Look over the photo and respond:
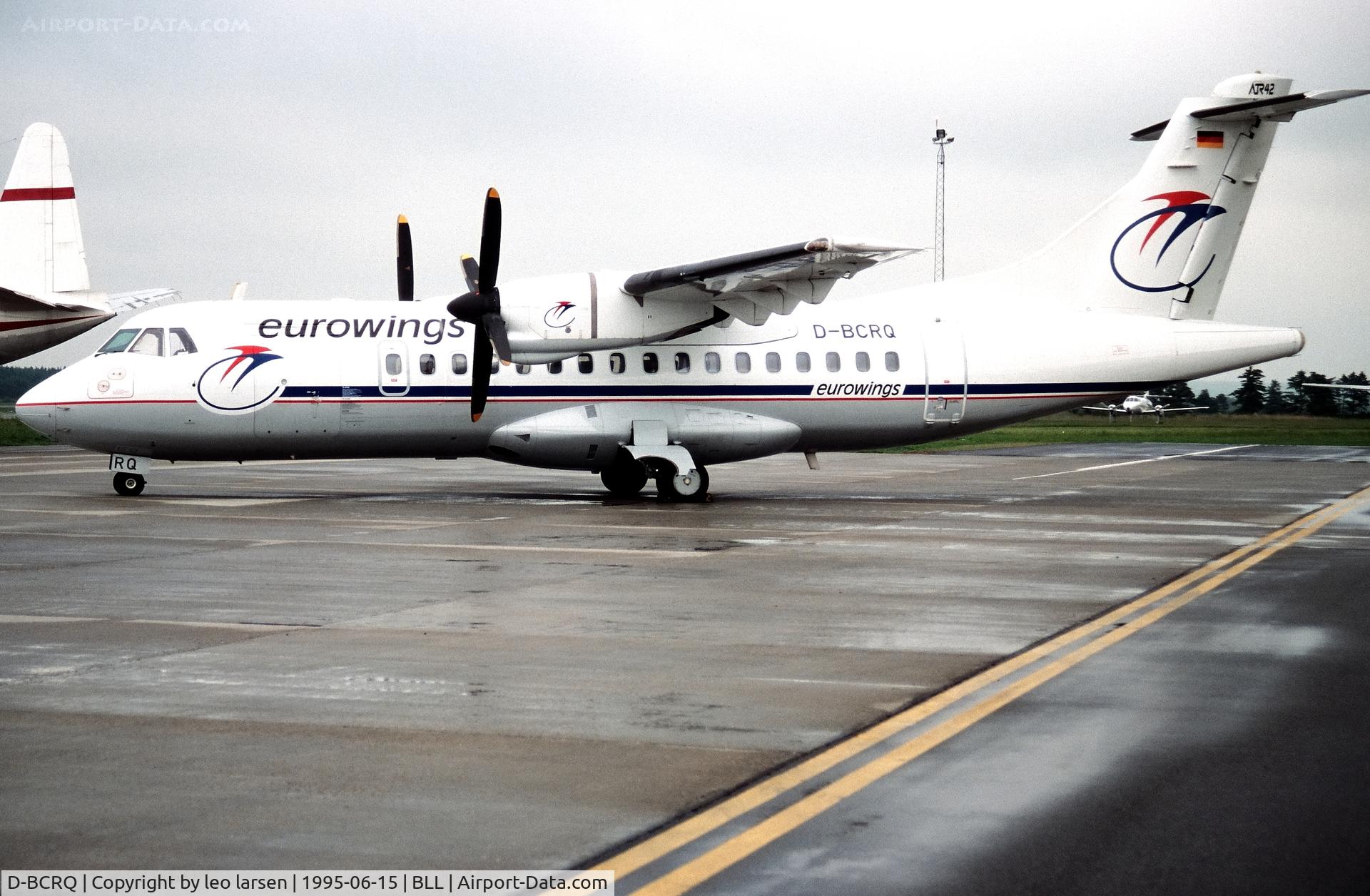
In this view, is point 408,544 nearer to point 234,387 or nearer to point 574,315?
point 574,315

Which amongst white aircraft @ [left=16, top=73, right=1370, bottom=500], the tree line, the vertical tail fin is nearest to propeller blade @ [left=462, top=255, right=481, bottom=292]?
white aircraft @ [left=16, top=73, right=1370, bottom=500]

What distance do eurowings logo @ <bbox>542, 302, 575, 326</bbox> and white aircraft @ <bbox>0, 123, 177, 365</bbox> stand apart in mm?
18899

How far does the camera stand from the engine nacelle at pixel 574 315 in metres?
21.9

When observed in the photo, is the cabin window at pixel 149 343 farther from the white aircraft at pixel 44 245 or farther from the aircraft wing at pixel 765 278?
the white aircraft at pixel 44 245

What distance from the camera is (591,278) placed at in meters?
22.5

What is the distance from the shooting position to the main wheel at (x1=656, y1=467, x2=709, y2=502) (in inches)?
914

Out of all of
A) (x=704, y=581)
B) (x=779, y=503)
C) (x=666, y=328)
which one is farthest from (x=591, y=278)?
(x=704, y=581)

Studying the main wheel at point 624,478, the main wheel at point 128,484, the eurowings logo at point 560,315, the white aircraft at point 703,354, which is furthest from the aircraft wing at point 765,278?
the main wheel at point 128,484

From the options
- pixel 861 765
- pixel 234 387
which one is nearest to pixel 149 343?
pixel 234 387

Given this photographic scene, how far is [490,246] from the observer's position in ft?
72.9

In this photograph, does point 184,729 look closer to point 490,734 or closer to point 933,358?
point 490,734

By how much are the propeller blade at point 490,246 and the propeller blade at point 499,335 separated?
0.52m

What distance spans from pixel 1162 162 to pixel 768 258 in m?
8.91

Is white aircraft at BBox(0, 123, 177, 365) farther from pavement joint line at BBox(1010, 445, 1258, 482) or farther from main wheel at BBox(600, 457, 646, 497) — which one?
pavement joint line at BBox(1010, 445, 1258, 482)
